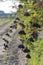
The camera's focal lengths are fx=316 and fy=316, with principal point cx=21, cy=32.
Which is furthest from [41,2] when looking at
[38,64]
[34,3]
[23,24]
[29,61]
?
[29,61]

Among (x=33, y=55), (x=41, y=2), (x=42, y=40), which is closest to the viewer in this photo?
(x=41, y=2)

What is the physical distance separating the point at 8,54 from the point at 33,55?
5.71 feet

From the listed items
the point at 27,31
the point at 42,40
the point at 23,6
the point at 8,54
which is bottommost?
the point at 8,54

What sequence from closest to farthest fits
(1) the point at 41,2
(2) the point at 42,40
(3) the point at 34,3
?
(1) the point at 41,2 < (3) the point at 34,3 < (2) the point at 42,40

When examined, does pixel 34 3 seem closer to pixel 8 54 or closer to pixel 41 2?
pixel 41 2

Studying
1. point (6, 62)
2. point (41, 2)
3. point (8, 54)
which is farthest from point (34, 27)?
point (8, 54)

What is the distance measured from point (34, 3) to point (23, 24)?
48 centimetres

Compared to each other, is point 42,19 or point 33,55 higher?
point 42,19

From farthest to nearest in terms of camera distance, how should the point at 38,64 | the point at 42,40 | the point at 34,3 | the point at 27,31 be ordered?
the point at 42,40 < the point at 38,64 < the point at 27,31 < the point at 34,3

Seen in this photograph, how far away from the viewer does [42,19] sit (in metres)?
5.27

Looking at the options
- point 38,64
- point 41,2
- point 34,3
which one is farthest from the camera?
point 38,64

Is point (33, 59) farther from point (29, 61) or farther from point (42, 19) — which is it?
point (42, 19)

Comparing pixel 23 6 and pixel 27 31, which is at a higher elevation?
pixel 23 6

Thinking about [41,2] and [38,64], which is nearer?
[41,2]
